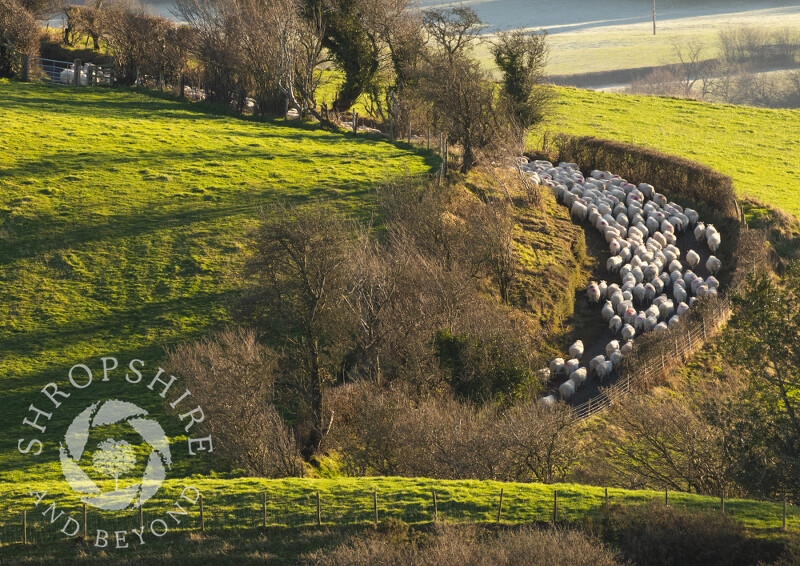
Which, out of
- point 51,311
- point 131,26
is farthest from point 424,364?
point 131,26

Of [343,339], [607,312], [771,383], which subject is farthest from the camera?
[607,312]

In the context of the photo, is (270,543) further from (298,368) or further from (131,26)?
(131,26)

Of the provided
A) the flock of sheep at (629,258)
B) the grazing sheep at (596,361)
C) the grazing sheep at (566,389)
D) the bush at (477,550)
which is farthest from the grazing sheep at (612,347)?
the bush at (477,550)

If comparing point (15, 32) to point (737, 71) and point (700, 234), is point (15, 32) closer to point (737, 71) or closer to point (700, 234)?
point (700, 234)

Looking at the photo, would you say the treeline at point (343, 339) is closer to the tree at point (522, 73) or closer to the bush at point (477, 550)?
the bush at point (477, 550)

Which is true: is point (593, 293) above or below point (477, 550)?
above

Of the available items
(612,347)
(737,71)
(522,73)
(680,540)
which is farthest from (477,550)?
(737,71)
